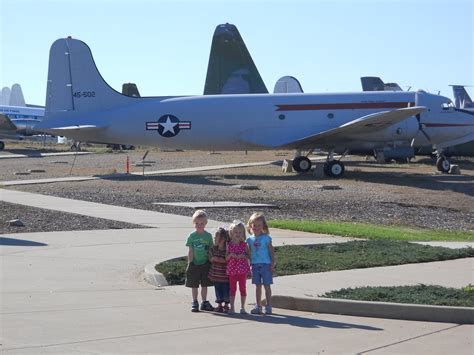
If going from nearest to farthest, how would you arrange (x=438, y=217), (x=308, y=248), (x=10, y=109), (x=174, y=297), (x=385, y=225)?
1. (x=174, y=297)
2. (x=308, y=248)
3. (x=385, y=225)
4. (x=438, y=217)
5. (x=10, y=109)

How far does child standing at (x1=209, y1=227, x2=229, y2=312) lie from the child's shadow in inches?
11.0

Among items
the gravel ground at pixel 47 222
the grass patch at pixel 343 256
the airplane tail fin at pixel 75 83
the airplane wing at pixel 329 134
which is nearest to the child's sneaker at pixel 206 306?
the grass patch at pixel 343 256

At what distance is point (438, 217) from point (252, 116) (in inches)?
596

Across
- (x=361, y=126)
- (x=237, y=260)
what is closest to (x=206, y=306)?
(x=237, y=260)

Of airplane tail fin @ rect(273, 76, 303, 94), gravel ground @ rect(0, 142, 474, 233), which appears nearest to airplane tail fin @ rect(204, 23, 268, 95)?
airplane tail fin @ rect(273, 76, 303, 94)

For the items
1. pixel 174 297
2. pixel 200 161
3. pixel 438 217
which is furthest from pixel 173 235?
pixel 200 161

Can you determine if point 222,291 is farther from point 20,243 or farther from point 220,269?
point 20,243

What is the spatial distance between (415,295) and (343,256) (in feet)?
13.0

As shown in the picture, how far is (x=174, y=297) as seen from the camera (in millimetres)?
11805

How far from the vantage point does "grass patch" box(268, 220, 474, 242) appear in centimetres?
1878

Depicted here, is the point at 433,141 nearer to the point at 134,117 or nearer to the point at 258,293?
the point at 134,117

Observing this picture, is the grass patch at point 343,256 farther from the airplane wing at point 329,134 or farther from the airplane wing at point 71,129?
the airplane wing at point 71,129

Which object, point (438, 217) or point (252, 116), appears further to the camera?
point (252, 116)

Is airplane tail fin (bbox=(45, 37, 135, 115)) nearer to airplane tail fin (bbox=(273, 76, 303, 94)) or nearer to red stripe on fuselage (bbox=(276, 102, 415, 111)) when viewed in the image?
red stripe on fuselage (bbox=(276, 102, 415, 111))
